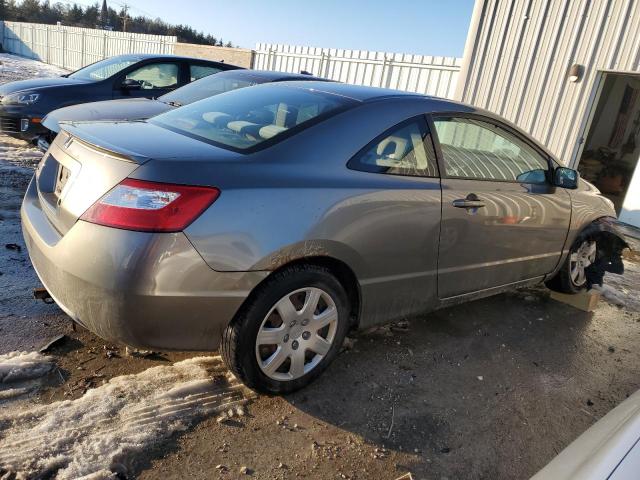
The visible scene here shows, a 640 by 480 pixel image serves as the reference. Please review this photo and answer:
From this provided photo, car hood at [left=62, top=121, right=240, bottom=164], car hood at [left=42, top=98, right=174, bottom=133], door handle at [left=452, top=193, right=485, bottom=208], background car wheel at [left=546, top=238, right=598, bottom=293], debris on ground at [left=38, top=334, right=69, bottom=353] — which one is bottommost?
debris on ground at [left=38, top=334, right=69, bottom=353]

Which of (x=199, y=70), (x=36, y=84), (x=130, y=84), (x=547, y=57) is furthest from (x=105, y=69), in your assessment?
(x=547, y=57)

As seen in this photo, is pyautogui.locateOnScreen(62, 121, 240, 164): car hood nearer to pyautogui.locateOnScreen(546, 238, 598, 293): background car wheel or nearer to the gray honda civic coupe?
the gray honda civic coupe

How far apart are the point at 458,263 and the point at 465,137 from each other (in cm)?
83

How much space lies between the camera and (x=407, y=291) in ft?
10.1

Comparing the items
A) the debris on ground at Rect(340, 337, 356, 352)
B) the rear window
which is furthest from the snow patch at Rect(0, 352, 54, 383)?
the rear window

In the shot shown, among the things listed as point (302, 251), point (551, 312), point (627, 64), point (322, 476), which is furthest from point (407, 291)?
point (627, 64)

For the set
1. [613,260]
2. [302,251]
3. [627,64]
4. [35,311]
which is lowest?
[35,311]

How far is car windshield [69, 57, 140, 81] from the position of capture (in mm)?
7203

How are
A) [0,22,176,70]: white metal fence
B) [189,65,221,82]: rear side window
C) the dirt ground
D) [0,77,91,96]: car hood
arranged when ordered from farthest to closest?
[0,22,176,70]: white metal fence → [189,65,221,82]: rear side window → [0,77,91,96]: car hood → the dirt ground

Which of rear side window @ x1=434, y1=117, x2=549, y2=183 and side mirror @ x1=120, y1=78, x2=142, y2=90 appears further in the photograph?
side mirror @ x1=120, y1=78, x2=142, y2=90

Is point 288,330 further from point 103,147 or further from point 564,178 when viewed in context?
point 564,178

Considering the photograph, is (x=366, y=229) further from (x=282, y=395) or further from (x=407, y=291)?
(x=282, y=395)

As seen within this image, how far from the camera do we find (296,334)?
2633 millimetres

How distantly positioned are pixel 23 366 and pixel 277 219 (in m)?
1.57
